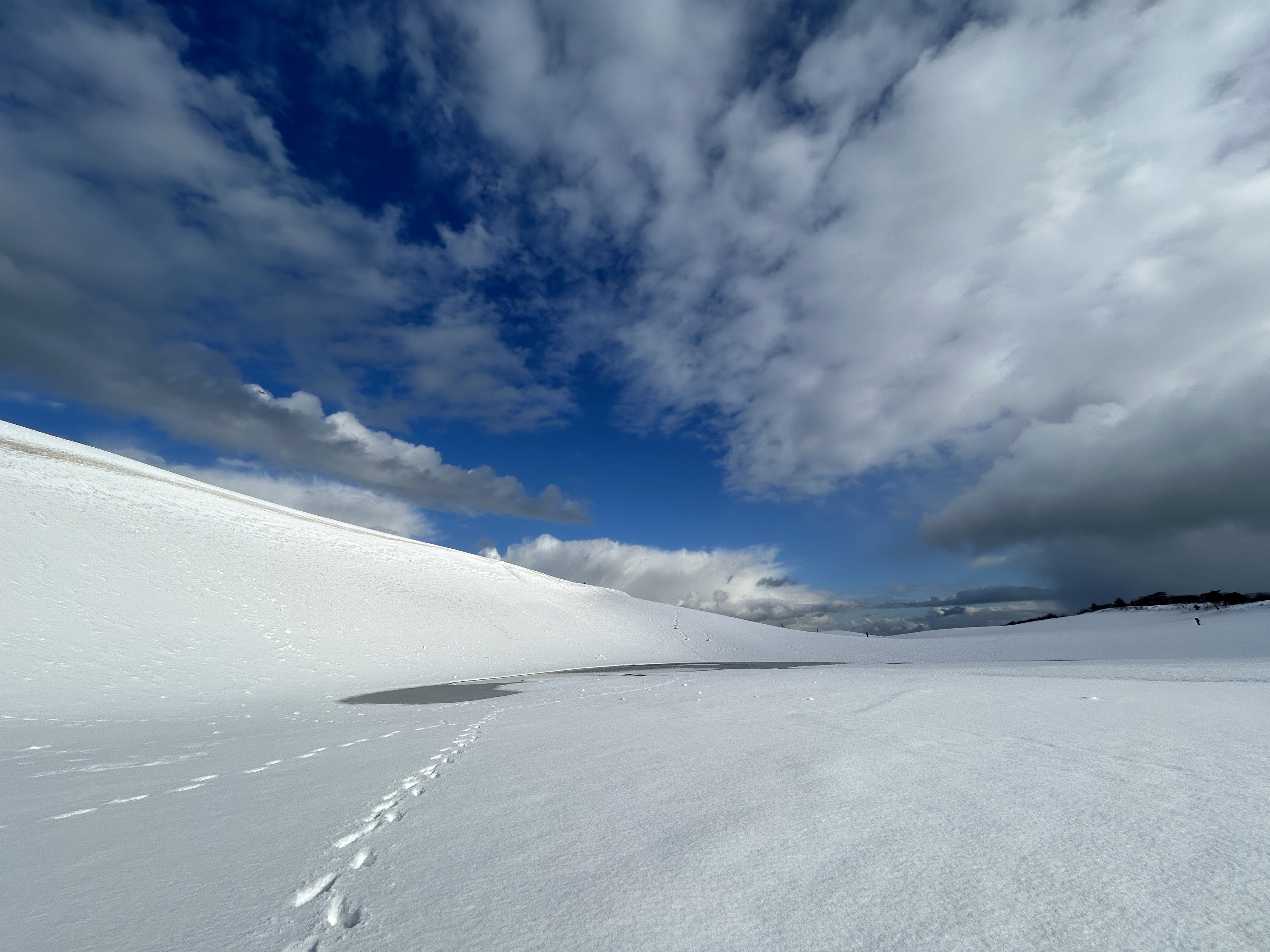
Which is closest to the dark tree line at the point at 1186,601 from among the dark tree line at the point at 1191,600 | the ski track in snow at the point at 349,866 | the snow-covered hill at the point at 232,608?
the dark tree line at the point at 1191,600

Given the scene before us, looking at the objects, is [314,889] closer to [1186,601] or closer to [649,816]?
Answer: [649,816]

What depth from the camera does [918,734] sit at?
527 centimetres

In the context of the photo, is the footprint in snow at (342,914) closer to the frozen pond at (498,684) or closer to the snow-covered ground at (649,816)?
the snow-covered ground at (649,816)

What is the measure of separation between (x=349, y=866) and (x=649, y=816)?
1671 millimetres

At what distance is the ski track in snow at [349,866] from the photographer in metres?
2.19

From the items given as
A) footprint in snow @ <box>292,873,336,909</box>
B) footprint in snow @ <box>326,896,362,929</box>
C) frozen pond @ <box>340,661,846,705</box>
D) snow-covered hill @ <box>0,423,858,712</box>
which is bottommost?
footprint in snow @ <box>326,896,362,929</box>

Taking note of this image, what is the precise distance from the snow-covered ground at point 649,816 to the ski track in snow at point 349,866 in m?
0.02

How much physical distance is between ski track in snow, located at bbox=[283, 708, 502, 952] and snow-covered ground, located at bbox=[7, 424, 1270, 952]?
0.02 m

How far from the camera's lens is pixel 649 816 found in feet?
10.9

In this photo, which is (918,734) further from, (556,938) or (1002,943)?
(556,938)

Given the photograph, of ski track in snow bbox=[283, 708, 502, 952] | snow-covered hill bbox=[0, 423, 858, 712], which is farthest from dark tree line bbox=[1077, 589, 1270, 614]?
ski track in snow bbox=[283, 708, 502, 952]

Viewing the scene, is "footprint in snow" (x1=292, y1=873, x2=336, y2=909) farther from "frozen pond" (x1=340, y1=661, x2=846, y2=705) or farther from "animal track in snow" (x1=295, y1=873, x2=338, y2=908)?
"frozen pond" (x1=340, y1=661, x2=846, y2=705)

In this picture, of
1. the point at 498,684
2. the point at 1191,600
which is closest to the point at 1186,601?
the point at 1191,600

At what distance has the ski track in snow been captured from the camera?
219 cm
